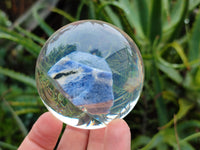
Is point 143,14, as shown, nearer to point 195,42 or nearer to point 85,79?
point 195,42

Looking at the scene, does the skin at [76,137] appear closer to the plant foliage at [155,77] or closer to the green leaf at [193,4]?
the plant foliage at [155,77]

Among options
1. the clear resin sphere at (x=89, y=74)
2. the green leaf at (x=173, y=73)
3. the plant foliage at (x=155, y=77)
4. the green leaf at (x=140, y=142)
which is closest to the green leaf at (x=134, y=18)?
the plant foliage at (x=155, y=77)

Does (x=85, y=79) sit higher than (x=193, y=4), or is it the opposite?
(x=85, y=79)

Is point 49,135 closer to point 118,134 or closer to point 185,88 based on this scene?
point 118,134

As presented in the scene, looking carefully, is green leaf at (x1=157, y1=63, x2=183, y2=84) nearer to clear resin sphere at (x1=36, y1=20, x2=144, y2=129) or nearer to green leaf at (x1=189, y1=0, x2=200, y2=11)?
green leaf at (x1=189, y1=0, x2=200, y2=11)

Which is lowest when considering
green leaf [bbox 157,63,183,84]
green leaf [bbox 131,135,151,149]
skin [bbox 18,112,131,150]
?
green leaf [bbox 131,135,151,149]

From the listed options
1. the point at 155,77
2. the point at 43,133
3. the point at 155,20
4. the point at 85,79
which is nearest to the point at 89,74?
the point at 85,79

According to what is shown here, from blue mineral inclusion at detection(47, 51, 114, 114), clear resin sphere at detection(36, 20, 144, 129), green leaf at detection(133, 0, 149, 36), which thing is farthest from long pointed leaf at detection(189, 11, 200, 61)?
blue mineral inclusion at detection(47, 51, 114, 114)

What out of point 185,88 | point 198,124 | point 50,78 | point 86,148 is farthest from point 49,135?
point 185,88
